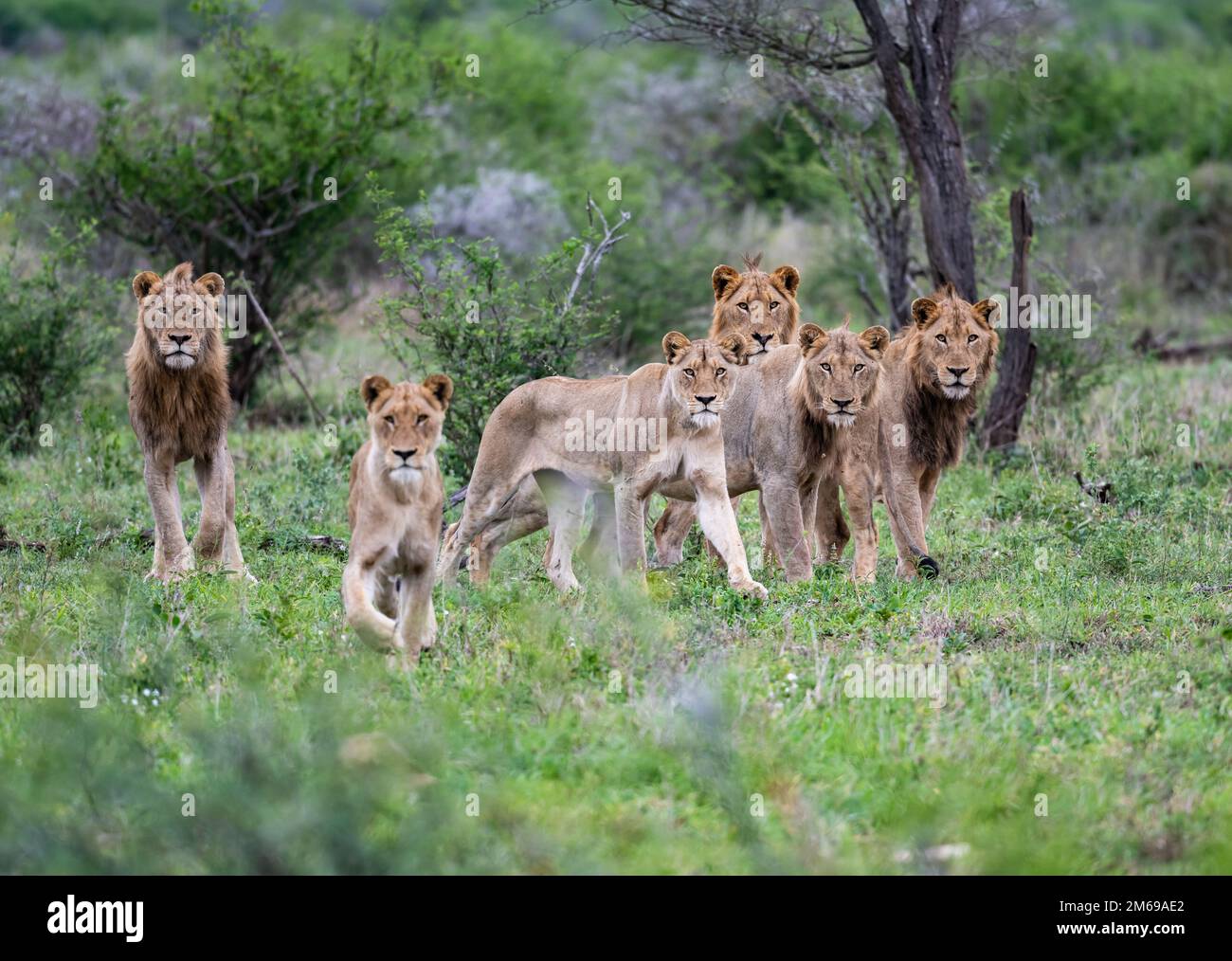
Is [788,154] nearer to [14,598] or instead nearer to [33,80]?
[33,80]

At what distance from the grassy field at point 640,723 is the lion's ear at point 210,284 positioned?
139cm

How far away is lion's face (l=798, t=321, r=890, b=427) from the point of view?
838 centimetres

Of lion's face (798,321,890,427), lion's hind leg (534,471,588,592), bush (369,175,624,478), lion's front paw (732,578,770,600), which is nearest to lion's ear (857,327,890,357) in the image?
lion's face (798,321,890,427)

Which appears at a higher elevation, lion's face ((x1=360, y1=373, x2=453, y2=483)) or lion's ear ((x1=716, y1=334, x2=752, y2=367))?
lion's ear ((x1=716, y1=334, x2=752, y2=367))

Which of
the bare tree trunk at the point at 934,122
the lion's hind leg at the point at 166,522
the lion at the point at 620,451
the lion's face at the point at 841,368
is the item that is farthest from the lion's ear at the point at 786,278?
the lion's hind leg at the point at 166,522

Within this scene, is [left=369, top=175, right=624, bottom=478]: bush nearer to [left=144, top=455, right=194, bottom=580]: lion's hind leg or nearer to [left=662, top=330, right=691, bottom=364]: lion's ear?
[left=144, top=455, right=194, bottom=580]: lion's hind leg

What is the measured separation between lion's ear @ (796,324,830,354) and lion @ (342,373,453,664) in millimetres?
2561

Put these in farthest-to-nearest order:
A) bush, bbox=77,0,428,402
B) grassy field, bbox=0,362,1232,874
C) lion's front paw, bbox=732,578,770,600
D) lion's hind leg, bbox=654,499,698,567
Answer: bush, bbox=77,0,428,402, lion's hind leg, bbox=654,499,698,567, lion's front paw, bbox=732,578,770,600, grassy field, bbox=0,362,1232,874

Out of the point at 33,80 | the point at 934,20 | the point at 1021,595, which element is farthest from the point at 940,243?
the point at 33,80

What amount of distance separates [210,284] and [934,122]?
5257mm

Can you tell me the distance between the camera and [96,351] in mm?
12969

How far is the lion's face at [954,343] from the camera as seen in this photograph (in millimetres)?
8867

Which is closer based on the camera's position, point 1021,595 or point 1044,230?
point 1021,595
